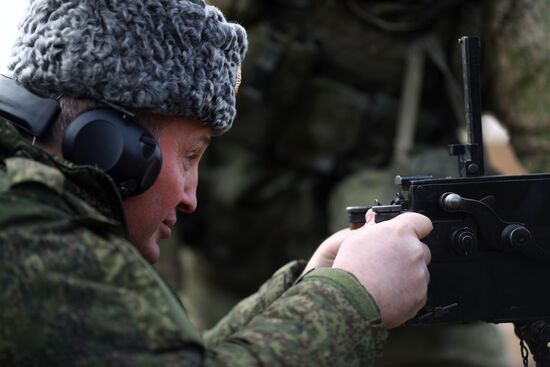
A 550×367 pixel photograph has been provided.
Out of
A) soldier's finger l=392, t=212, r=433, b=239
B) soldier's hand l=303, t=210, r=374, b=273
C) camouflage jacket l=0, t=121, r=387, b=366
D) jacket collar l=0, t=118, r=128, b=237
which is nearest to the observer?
camouflage jacket l=0, t=121, r=387, b=366

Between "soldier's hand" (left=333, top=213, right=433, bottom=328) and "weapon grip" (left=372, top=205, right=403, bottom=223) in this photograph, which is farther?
"weapon grip" (left=372, top=205, right=403, bottom=223)

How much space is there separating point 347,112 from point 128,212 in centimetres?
266

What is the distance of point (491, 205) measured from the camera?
1.55m

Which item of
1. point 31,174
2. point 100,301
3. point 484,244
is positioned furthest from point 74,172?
point 484,244

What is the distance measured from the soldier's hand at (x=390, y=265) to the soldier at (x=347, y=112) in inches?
89.2

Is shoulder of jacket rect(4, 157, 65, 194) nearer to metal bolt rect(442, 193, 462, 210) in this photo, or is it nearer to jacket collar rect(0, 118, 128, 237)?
jacket collar rect(0, 118, 128, 237)

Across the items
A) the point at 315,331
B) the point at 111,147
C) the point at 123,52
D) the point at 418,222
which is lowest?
the point at 315,331

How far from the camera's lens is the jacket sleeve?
117 centimetres

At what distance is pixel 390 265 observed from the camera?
131 centimetres

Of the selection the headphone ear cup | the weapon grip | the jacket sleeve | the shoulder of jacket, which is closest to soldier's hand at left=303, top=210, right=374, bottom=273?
the weapon grip

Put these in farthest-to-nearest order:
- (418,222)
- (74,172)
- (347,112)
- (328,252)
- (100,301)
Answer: (347,112)
(328,252)
(418,222)
(74,172)
(100,301)

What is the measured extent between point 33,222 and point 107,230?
10cm

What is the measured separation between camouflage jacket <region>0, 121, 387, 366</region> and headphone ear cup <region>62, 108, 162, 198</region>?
0.04 m

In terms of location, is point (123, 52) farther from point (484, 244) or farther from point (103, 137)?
point (484, 244)
